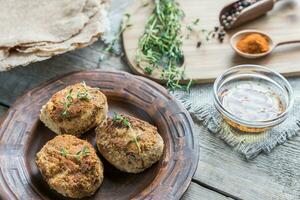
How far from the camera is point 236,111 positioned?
2225mm

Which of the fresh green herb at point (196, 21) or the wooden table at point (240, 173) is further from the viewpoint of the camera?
the fresh green herb at point (196, 21)

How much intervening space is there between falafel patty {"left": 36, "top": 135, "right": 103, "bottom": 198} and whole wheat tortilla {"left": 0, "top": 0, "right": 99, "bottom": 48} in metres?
0.57

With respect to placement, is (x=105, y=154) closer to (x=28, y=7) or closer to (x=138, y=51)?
(x=138, y=51)

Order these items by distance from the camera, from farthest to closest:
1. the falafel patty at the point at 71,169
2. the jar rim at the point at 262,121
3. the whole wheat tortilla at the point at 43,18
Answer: the whole wheat tortilla at the point at 43,18 → the jar rim at the point at 262,121 → the falafel patty at the point at 71,169

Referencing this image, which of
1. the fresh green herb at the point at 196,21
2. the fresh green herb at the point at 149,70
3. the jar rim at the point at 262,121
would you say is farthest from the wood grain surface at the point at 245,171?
the fresh green herb at the point at 196,21

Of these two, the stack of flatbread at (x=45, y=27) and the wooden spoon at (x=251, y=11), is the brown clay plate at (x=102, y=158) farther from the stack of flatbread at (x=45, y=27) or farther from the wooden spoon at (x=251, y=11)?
the wooden spoon at (x=251, y=11)

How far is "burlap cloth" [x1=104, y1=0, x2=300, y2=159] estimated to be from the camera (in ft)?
7.13

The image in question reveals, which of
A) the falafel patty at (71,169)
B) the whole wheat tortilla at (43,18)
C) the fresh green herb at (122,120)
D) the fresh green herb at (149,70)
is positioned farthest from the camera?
the fresh green herb at (149,70)

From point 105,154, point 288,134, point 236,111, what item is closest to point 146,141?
point 105,154

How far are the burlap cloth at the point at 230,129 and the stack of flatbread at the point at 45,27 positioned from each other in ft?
1.62

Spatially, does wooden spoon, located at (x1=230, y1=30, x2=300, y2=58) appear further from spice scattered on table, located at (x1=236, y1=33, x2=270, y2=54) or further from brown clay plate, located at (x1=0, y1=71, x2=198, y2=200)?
brown clay plate, located at (x1=0, y1=71, x2=198, y2=200)

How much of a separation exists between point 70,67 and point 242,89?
803 mm

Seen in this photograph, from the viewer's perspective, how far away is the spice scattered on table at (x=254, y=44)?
250 cm

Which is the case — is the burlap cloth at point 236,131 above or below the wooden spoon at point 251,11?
below
